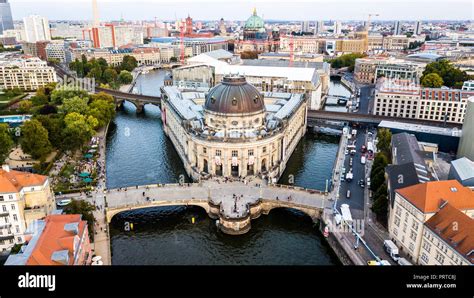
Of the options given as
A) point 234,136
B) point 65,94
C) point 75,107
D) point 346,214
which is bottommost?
point 346,214

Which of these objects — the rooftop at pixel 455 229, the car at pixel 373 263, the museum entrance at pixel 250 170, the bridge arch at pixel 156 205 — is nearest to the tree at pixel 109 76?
the museum entrance at pixel 250 170

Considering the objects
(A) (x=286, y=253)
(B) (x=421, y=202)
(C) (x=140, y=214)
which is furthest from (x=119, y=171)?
(B) (x=421, y=202)

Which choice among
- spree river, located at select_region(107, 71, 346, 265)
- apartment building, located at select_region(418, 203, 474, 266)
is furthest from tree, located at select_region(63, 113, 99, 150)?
apartment building, located at select_region(418, 203, 474, 266)

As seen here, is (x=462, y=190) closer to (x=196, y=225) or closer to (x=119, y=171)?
(x=196, y=225)

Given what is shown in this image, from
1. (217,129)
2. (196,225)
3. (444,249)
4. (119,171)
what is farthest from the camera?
(119,171)

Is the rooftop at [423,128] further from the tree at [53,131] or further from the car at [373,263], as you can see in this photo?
the tree at [53,131]

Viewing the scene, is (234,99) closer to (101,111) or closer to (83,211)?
(83,211)

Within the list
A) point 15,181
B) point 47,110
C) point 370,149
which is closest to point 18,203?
point 15,181
